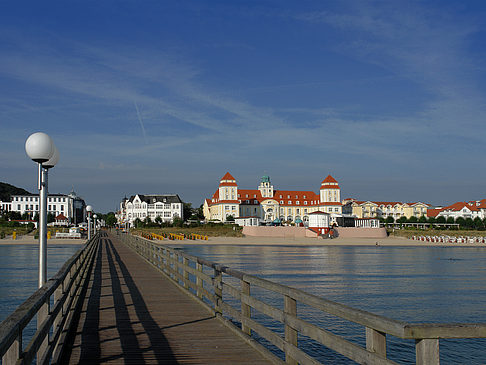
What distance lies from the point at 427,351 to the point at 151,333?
5.63m

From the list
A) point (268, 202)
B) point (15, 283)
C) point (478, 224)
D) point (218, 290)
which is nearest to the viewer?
point (218, 290)

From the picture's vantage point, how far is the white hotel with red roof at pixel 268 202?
14851cm

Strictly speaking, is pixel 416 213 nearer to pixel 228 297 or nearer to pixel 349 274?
pixel 349 274

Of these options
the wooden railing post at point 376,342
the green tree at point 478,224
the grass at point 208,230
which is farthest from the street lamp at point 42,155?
the green tree at point 478,224

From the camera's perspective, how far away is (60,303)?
A: 6.84 m

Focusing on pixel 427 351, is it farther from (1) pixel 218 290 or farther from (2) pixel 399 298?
(2) pixel 399 298

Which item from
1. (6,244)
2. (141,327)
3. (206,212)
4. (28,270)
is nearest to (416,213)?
(206,212)

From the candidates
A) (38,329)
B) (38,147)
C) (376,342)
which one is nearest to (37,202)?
(38,147)

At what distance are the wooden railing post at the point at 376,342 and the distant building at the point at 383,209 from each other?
159264 mm

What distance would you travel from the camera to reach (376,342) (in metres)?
4.05

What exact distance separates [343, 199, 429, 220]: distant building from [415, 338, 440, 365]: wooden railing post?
15996cm

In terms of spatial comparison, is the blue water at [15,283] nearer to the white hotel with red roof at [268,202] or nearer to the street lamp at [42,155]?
the street lamp at [42,155]

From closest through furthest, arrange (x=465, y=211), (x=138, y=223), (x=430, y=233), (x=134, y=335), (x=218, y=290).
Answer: (x=134, y=335) < (x=218, y=290) < (x=430, y=233) < (x=138, y=223) < (x=465, y=211)

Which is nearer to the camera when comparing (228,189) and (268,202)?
(228,189)
